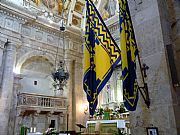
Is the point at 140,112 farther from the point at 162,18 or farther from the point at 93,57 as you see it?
the point at 162,18

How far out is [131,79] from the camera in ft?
9.14

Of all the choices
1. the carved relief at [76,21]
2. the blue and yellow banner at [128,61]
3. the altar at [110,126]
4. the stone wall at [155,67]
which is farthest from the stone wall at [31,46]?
the blue and yellow banner at [128,61]

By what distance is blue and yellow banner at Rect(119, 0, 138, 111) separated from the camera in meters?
2.73

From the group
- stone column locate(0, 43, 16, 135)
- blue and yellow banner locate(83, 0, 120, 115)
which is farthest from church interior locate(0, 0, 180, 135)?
blue and yellow banner locate(83, 0, 120, 115)

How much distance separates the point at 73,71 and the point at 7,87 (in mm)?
5170

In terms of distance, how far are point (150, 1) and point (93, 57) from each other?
1.44m

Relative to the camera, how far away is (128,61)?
9.49ft

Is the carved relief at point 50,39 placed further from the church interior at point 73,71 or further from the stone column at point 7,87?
the stone column at point 7,87

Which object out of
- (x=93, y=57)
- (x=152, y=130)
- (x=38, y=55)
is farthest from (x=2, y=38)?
(x=152, y=130)

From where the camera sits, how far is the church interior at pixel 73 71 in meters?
2.97

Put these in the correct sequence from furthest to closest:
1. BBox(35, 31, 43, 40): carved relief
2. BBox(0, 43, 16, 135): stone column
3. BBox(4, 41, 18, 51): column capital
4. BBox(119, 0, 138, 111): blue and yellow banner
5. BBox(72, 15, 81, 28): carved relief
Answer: BBox(72, 15, 81, 28): carved relief → BBox(35, 31, 43, 40): carved relief → BBox(4, 41, 18, 51): column capital → BBox(0, 43, 16, 135): stone column → BBox(119, 0, 138, 111): blue and yellow banner

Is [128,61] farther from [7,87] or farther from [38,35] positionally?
[38,35]

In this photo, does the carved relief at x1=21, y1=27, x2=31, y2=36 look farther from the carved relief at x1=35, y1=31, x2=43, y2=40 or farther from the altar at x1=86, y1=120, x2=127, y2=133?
the altar at x1=86, y1=120, x2=127, y2=133

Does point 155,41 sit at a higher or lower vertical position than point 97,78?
higher
